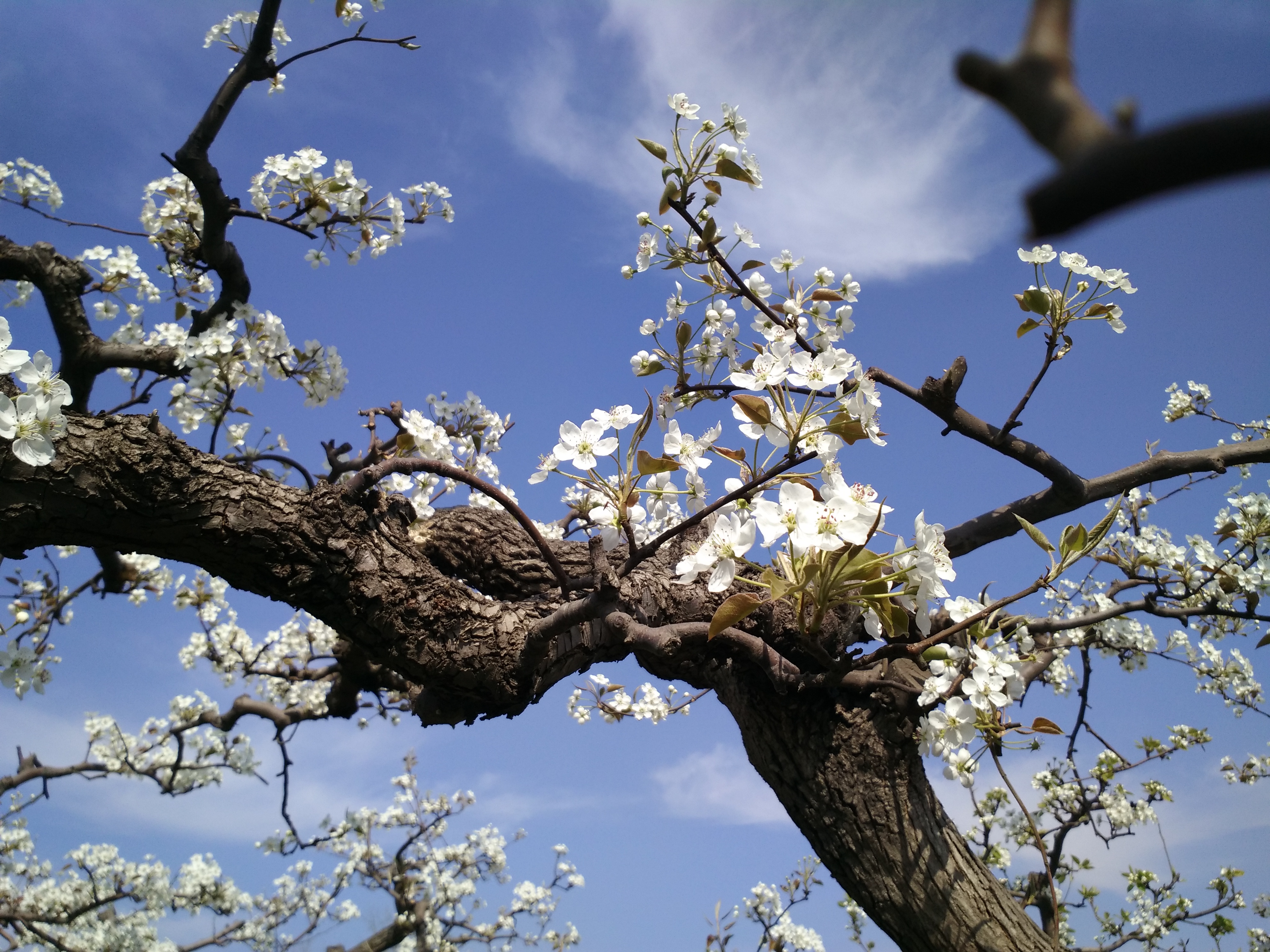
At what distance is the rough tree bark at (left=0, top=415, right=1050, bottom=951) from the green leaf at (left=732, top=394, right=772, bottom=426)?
508 mm

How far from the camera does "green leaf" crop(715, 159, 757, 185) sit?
192 cm

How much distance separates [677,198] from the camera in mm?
1986

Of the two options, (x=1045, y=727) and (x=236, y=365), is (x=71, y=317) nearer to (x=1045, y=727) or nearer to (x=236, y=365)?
(x=236, y=365)

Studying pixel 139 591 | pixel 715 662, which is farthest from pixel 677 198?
pixel 139 591

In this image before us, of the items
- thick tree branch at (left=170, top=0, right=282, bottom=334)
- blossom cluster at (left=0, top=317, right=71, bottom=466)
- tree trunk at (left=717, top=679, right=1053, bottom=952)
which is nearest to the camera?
blossom cluster at (left=0, top=317, right=71, bottom=466)

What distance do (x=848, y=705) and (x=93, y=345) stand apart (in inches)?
133

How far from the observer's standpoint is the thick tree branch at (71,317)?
316 centimetres

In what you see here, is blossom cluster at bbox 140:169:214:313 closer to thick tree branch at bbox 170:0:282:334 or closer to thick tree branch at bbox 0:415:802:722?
thick tree branch at bbox 170:0:282:334

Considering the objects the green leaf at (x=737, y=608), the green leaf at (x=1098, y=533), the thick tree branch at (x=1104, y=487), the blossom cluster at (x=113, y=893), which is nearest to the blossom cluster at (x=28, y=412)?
the green leaf at (x=737, y=608)

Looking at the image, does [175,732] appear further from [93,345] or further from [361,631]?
[361,631]

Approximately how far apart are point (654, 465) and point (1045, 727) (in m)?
1.10

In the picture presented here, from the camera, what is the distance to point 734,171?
6.31 ft

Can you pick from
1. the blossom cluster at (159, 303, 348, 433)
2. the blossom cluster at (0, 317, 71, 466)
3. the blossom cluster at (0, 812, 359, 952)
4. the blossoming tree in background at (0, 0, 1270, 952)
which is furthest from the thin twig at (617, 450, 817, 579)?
the blossom cluster at (0, 812, 359, 952)

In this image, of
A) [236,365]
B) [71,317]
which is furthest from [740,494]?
[71,317]
